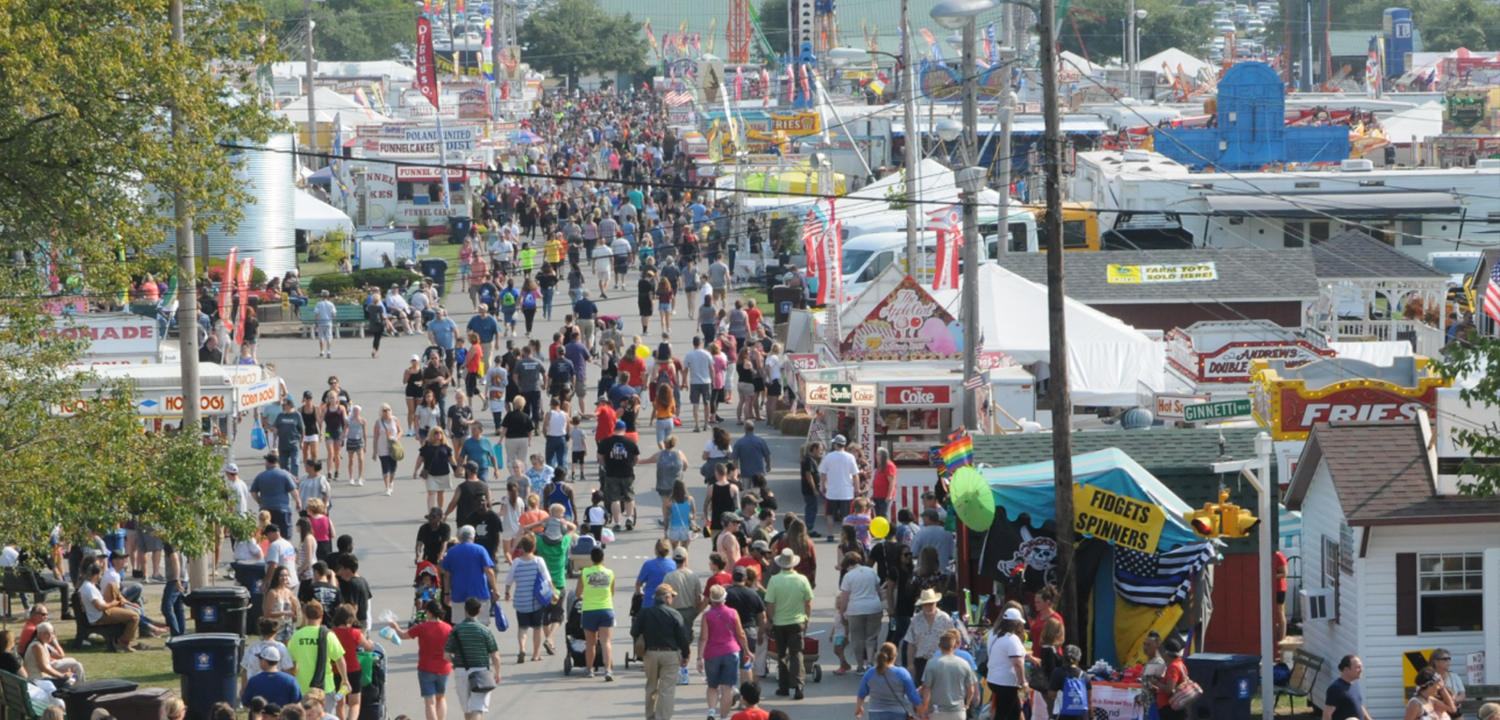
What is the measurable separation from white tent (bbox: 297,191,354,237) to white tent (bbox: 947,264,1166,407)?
80.6 feet

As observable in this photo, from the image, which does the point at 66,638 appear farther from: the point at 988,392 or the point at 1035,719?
the point at 988,392

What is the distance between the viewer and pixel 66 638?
17266 millimetres

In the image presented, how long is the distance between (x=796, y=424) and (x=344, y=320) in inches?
500

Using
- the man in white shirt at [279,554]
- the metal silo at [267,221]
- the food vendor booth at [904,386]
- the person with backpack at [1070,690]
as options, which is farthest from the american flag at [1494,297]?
the metal silo at [267,221]

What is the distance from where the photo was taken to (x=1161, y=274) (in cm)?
3228

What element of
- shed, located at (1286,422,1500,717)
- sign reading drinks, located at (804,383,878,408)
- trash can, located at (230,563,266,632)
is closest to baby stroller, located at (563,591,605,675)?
trash can, located at (230,563,266,632)

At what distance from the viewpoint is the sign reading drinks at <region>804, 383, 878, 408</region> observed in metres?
22.2

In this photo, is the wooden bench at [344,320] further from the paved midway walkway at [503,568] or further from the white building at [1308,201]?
the white building at [1308,201]

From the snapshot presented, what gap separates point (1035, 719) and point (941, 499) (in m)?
5.46

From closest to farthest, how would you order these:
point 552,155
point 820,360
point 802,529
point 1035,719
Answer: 1. point 1035,719
2. point 802,529
3. point 820,360
4. point 552,155

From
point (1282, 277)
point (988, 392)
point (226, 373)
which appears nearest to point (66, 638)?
point (226, 373)

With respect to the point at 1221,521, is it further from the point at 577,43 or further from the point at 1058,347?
the point at 577,43

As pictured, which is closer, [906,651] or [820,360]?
[906,651]

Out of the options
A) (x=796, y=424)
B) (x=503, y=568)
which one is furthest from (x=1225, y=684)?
(x=796, y=424)
